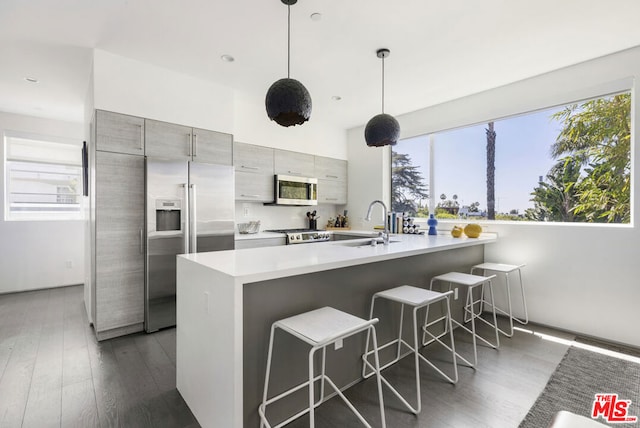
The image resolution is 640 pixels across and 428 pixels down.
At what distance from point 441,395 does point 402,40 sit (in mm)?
2762

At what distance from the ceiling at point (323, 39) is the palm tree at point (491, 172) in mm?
588

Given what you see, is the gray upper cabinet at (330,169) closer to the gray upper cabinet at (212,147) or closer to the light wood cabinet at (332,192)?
the light wood cabinet at (332,192)

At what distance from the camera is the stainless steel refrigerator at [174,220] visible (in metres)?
2.96

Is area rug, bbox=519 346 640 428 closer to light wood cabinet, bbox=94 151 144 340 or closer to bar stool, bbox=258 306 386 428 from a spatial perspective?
bar stool, bbox=258 306 386 428

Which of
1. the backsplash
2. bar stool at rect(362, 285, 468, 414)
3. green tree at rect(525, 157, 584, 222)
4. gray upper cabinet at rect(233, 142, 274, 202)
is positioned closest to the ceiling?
gray upper cabinet at rect(233, 142, 274, 202)

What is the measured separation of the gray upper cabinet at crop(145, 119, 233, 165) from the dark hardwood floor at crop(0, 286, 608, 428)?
6.13ft

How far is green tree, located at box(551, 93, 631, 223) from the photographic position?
286cm

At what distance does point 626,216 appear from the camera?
2.84 m

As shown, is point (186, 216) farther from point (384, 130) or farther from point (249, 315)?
point (384, 130)

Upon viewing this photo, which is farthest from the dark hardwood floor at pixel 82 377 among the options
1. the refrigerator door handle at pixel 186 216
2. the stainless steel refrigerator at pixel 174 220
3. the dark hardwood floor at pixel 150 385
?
the refrigerator door handle at pixel 186 216

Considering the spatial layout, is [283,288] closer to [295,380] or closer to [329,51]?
[295,380]

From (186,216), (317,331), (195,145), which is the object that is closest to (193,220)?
(186,216)

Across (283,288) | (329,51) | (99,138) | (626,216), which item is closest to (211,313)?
(283,288)

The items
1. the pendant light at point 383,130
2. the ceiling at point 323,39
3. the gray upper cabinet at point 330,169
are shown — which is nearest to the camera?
the ceiling at point 323,39
